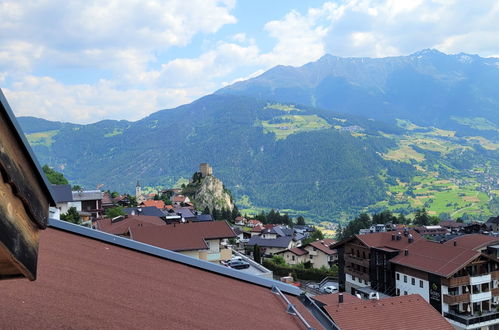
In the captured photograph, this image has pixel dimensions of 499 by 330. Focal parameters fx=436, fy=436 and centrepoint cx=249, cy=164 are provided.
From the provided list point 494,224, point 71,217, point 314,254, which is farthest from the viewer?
point 494,224

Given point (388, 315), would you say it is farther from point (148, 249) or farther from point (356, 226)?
point (356, 226)

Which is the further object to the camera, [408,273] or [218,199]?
[218,199]

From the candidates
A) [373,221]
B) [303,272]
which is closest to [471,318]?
[303,272]

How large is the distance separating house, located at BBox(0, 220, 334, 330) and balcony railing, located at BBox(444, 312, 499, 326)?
24.9 metres

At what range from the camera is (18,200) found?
1.18m

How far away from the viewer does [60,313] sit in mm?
2623

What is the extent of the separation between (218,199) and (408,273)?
223 ft

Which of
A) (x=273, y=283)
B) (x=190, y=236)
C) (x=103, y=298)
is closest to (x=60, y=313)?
(x=103, y=298)

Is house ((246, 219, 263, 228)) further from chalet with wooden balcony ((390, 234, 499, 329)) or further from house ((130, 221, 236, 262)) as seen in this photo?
house ((130, 221, 236, 262))

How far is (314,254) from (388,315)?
37.3 metres

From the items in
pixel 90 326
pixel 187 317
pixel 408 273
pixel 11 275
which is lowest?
pixel 408 273

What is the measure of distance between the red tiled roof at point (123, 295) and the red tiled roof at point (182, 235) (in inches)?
715

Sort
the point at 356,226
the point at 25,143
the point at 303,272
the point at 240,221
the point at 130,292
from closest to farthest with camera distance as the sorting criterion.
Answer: the point at 25,143
the point at 130,292
the point at 303,272
the point at 356,226
the point at 240,221

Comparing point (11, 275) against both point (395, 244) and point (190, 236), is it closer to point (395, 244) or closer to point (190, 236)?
point (190, 236)
